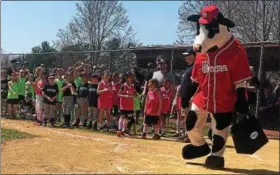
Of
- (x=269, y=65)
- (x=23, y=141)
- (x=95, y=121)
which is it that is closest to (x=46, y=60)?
(x=95, y=121)

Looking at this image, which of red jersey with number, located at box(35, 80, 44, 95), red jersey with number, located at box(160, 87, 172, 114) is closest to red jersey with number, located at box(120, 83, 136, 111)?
red jersey with number, located at box(160, 87, 172, 114)

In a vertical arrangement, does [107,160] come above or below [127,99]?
below

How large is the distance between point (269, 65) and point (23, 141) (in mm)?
9470

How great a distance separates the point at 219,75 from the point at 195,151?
1204 millimetres

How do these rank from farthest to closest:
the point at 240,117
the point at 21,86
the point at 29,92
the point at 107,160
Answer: the point at 29,92 < the point at 21,86 < the point at 107,160 < the point at 240,117

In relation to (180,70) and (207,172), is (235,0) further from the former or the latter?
(207,172)

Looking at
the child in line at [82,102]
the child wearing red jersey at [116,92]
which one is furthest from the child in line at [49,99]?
the child wearing red jersey at [116,92]

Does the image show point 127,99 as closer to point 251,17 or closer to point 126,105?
point 126,105

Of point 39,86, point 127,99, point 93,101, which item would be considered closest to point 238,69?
point 127,99

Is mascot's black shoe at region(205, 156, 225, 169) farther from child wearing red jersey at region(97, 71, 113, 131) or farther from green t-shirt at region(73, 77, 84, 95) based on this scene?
green t-shirt at region(73, 77, 84, 95)

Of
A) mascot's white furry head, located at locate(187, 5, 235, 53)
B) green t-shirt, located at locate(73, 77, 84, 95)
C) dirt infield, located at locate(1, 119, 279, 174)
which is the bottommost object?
dirt infield, located at locate(1, 119, 279, 174)

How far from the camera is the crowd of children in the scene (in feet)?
36.3

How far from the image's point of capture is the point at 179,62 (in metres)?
16.1

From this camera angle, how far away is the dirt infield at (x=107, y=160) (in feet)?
19.5
